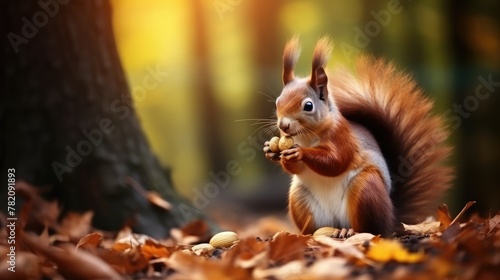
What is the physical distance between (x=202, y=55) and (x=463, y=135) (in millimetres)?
3146

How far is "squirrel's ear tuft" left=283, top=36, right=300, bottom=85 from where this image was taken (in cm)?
149

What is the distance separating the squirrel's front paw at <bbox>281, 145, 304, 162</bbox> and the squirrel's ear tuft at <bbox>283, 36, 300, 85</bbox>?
213 mm

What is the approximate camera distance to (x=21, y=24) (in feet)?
6.84

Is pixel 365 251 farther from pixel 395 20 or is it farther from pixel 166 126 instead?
pixel 166 126

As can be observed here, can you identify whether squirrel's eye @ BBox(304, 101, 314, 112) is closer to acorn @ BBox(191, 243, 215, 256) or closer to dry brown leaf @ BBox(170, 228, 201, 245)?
acorn @ BBox(191, 243, 215, 256)

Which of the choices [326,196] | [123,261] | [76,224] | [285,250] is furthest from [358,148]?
[76,224]

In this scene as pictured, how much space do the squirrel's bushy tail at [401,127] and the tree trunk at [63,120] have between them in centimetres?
84

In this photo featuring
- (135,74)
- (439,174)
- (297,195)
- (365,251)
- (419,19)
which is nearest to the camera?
(365,251)

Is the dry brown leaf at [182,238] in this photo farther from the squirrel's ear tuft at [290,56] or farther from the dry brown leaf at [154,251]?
the squirrel's ear tuft at [290,56]

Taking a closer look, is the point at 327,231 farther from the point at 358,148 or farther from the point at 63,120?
the point at 63,120

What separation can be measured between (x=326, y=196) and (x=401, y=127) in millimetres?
302

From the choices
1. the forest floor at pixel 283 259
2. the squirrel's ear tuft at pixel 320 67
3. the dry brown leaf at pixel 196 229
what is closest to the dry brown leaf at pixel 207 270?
the forest floor at pixel 283 259

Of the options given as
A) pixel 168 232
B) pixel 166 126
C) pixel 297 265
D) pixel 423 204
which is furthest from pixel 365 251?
pixel 166 126

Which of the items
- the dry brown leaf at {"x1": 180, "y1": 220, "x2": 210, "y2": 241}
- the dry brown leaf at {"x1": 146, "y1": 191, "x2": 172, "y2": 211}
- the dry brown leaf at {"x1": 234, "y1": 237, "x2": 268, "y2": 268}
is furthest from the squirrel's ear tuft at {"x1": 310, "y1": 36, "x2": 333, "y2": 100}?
the dry brown leaf at {"x1": 146, "y1": 191, "x2": 172, "y2": 211}
